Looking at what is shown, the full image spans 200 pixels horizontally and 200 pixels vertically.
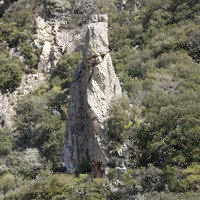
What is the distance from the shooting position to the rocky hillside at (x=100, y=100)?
24.8m

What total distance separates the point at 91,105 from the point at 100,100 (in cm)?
76

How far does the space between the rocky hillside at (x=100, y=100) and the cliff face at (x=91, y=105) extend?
69 millimetres

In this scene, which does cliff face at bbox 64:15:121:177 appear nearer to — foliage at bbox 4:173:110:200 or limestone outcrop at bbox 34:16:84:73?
foliage at bbox 4:173:110:200

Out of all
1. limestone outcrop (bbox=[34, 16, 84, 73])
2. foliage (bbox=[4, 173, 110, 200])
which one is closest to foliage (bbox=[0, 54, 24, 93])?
limestone outcrop (bbox=[34, 16, 84, 73])

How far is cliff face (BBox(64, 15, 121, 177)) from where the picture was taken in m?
27.2

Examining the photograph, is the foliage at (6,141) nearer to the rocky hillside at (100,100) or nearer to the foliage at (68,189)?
the rocky hillside at (100,100)

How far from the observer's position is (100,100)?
28.0 m

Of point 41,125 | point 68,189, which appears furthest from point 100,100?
point 41,125

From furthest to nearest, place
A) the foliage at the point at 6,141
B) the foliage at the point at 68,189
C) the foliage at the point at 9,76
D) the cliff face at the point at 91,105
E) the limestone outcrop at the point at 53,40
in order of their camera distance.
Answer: the limestone outcrop at the point at 53,40 → the foliage at the point at 9,76 → the foliage at the point at 6,141 → the cliff face at the point at 91,105 → the foliage at the point at 68,189

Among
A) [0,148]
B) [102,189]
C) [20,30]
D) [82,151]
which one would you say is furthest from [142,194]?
[20,30]

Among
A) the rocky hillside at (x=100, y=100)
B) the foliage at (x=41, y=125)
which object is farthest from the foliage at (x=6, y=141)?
the foliage at (x=41, y=125)

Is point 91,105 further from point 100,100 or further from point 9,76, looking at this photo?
point 9,76

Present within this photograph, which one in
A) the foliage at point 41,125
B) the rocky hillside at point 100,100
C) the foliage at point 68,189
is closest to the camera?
A: the foliage at point 68,189

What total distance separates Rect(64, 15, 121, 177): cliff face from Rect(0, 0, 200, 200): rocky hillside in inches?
2.7
